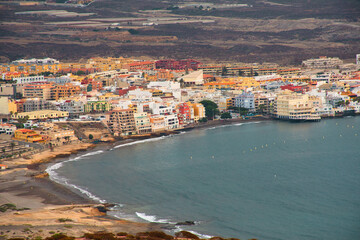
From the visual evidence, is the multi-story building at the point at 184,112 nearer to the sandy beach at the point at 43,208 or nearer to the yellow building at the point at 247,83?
the yellow building at the point at 247,83

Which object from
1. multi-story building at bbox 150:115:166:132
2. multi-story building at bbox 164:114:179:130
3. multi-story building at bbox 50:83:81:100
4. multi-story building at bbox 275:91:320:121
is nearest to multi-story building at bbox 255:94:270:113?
multi-story building at bbox 275:91:320:121

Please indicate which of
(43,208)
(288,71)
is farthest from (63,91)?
(43,208)

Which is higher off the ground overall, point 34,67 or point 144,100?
point 34,67

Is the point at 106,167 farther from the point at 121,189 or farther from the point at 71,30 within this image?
the point at 71,30

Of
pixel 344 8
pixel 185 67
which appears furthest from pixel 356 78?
pixel 344 8

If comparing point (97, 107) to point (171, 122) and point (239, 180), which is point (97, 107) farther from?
point (239, 180)

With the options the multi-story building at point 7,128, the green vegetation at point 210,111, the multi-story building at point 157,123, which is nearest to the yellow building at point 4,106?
the multi-story building at point 7,128
